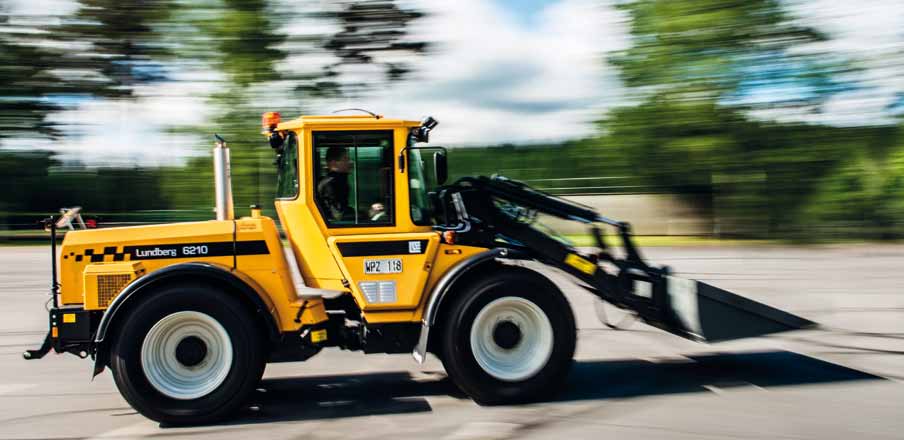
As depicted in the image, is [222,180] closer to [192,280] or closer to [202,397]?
[192,280]

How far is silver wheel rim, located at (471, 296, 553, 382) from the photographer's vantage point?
5977 mm

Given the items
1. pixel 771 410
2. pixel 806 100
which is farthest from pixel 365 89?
pixel 771 410

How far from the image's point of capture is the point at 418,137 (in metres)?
6.16

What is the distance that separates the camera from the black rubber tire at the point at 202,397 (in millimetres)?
5547

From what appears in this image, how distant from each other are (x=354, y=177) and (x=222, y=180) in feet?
3.58

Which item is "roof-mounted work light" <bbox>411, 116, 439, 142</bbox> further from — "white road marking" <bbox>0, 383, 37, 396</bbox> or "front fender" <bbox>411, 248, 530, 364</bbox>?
"white road marking" <bbox>0, 383, 37, 396</bbox>

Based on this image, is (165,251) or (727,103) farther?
(727,103)

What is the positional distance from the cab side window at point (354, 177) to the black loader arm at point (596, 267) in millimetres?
543

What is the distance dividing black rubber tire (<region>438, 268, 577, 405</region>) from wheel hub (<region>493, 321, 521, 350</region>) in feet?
0.80

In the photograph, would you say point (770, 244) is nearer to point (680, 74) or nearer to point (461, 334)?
point (680, 74)

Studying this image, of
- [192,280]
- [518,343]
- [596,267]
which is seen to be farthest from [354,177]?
[596,267]

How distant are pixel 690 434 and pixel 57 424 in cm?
453

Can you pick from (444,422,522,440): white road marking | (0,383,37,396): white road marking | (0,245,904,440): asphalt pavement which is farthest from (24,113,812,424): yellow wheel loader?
(0,383,37,396): white road marking

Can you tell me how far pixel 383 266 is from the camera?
5.95 meters
